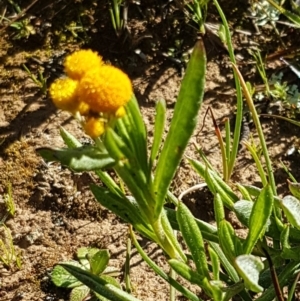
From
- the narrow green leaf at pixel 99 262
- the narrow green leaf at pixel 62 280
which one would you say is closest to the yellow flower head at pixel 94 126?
the narrow green leaf at pixel 99 262

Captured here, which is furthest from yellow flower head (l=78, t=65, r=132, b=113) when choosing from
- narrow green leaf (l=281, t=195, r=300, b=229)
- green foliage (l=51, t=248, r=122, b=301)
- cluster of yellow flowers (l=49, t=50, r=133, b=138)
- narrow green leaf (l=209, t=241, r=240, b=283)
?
green foliage (l=51, t=248, r=122, b=301)

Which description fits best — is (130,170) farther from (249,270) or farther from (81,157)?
(249,270)

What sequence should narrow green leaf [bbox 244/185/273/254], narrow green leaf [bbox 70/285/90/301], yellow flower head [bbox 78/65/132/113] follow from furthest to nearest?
narrow green leaf [bbox 70/285/90/301], narrow green leaf [bbox 244/185/273/254], yellow flower head [bbox 78/65/132/113]

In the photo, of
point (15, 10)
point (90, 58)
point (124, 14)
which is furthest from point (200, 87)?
point (15, 10)

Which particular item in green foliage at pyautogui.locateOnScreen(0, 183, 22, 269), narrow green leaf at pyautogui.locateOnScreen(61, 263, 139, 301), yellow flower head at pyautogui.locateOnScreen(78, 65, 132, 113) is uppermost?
yellow flower head at pyautogui.locateOnScreen(78, 65, 132, 113)

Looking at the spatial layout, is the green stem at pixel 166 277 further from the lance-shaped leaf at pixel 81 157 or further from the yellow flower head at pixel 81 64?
the yellow flower head at pixel 81 64

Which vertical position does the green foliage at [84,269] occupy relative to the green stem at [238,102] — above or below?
below

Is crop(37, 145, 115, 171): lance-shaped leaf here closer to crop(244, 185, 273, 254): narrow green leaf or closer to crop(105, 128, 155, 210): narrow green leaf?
crop(105, 128, 155, 210): narrow green leaf
